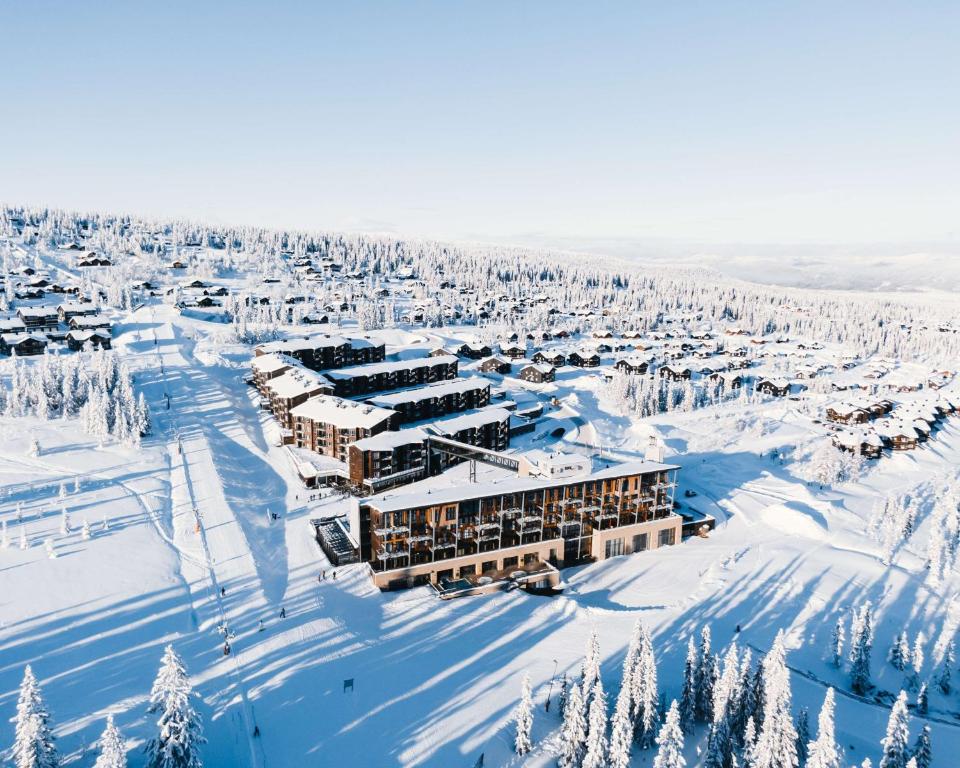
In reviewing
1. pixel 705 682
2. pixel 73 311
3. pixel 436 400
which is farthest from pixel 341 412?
pixel 73 311

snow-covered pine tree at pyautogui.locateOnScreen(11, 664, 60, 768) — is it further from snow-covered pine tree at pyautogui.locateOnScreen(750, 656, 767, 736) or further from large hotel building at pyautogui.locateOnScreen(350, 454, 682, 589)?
snow-covered pine tree at pyautogui.locateOnScreen(750, 656, 767, 736)

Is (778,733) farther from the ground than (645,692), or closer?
farther from the ground

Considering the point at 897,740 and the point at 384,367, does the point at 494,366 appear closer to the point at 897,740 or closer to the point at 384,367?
the point at 384,367

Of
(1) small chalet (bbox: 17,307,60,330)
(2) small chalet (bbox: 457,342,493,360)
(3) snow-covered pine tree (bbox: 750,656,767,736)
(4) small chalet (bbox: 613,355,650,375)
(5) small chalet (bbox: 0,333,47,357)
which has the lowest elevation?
(3) snow-covered pine tree (bbox: 750,656,767,736)

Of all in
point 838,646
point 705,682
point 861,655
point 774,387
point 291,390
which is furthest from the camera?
point 774,387

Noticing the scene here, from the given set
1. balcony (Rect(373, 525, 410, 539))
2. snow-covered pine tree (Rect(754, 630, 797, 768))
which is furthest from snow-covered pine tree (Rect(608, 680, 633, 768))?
balcony (Rect(373, 525, 410, 539))

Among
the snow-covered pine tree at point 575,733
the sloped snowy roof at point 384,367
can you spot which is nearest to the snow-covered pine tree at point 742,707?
the snow-covered pine tree at point 575,733

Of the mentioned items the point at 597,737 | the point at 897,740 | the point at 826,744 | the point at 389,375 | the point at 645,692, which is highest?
the point at 389,375
